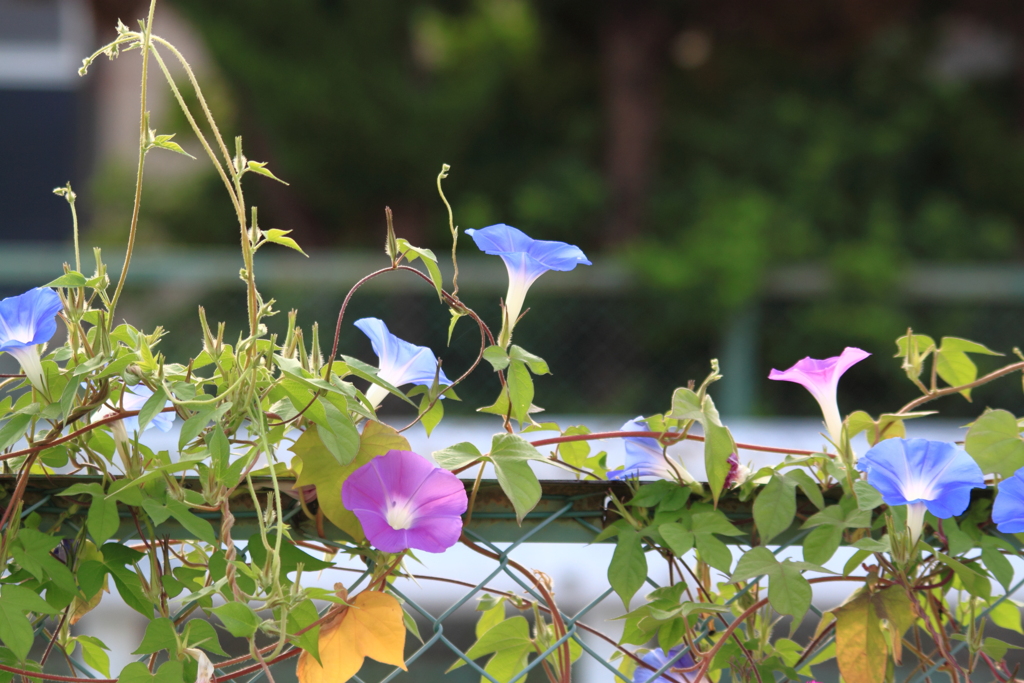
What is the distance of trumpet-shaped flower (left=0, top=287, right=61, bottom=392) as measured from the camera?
21.6 inches

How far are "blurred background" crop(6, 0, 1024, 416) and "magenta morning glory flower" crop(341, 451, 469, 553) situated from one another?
10.1 ft

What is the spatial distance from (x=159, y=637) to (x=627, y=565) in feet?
0.94

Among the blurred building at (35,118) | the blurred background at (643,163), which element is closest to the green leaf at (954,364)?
the blurred background at (643,163)

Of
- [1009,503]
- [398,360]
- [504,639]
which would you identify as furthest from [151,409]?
[1009,503]

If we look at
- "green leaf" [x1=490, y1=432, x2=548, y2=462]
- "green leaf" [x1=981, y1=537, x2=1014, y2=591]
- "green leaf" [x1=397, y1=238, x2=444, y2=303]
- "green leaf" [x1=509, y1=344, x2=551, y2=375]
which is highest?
"green leaf" [x1=397, y1=238, x2=444, y2=303]

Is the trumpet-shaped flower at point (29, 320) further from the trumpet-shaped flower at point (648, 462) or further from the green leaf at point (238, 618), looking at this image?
the trumpet-shaped flower at point (648, 462)

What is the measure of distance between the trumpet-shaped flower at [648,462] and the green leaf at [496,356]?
0.11 metres

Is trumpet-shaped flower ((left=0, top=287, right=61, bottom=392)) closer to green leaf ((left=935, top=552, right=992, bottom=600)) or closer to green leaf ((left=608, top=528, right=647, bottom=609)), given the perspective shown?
green leaf ((left=608, top=528, right=647, bottom=609))

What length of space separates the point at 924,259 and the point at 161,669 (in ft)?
17.0

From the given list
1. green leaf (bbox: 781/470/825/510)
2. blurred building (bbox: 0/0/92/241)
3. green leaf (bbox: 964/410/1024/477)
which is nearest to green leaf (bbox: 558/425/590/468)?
green leaf (bbox: 781/470/825/510)

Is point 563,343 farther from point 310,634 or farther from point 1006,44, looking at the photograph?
point 1006,44

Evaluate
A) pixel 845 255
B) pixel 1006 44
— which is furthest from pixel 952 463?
pixel 1006 44

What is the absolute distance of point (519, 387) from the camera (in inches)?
22.7

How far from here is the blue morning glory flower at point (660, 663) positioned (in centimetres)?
66
